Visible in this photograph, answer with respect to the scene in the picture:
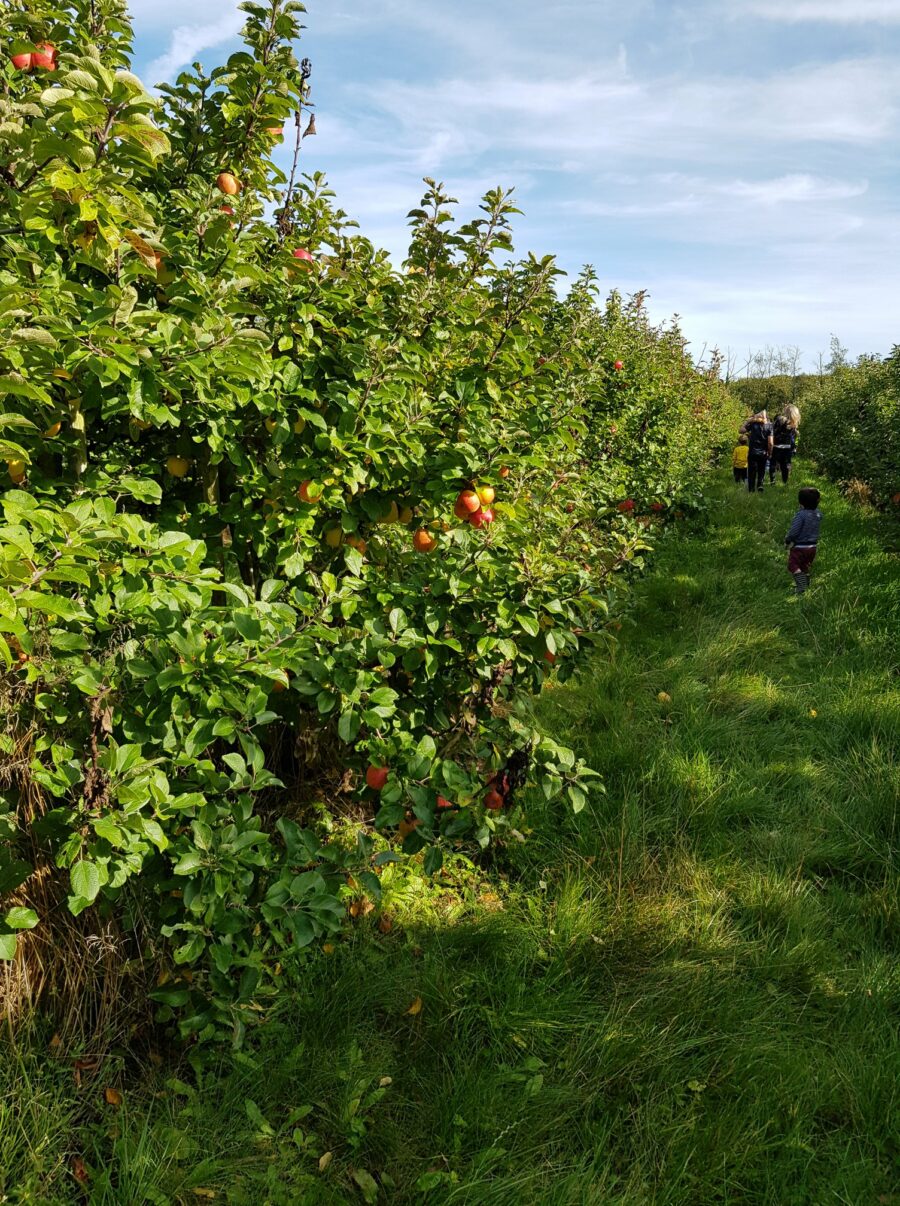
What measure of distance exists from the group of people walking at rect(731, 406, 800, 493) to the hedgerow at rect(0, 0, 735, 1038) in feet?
30.6

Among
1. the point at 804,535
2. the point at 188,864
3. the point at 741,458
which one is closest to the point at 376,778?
the point at 188,864

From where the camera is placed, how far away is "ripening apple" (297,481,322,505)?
2.42 metres

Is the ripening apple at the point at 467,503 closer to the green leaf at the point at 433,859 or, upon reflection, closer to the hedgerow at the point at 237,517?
the hedgerow at the point at 237,517

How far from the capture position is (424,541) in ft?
8.97

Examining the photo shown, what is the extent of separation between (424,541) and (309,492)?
1.65ft

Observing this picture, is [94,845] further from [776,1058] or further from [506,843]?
[776,1058]

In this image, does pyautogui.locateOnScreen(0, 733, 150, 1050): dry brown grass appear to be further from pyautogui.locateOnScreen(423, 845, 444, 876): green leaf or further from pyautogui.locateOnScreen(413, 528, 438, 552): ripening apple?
pyautogui.locateOnScreen(413, 528, 438, 552): ripening apple

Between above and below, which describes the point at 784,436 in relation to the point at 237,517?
above

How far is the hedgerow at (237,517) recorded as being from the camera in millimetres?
1762

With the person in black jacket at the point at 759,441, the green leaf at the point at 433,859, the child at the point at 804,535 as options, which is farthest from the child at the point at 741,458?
the green leaf at the point at 433,859

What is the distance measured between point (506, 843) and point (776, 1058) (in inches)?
49.4

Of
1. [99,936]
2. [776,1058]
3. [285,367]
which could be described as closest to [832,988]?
[776,1058]

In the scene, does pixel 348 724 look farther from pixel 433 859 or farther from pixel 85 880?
pixel 85 880

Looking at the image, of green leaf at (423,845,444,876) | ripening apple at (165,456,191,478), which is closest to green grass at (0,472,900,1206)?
green leaf at (423,845,444,876)
